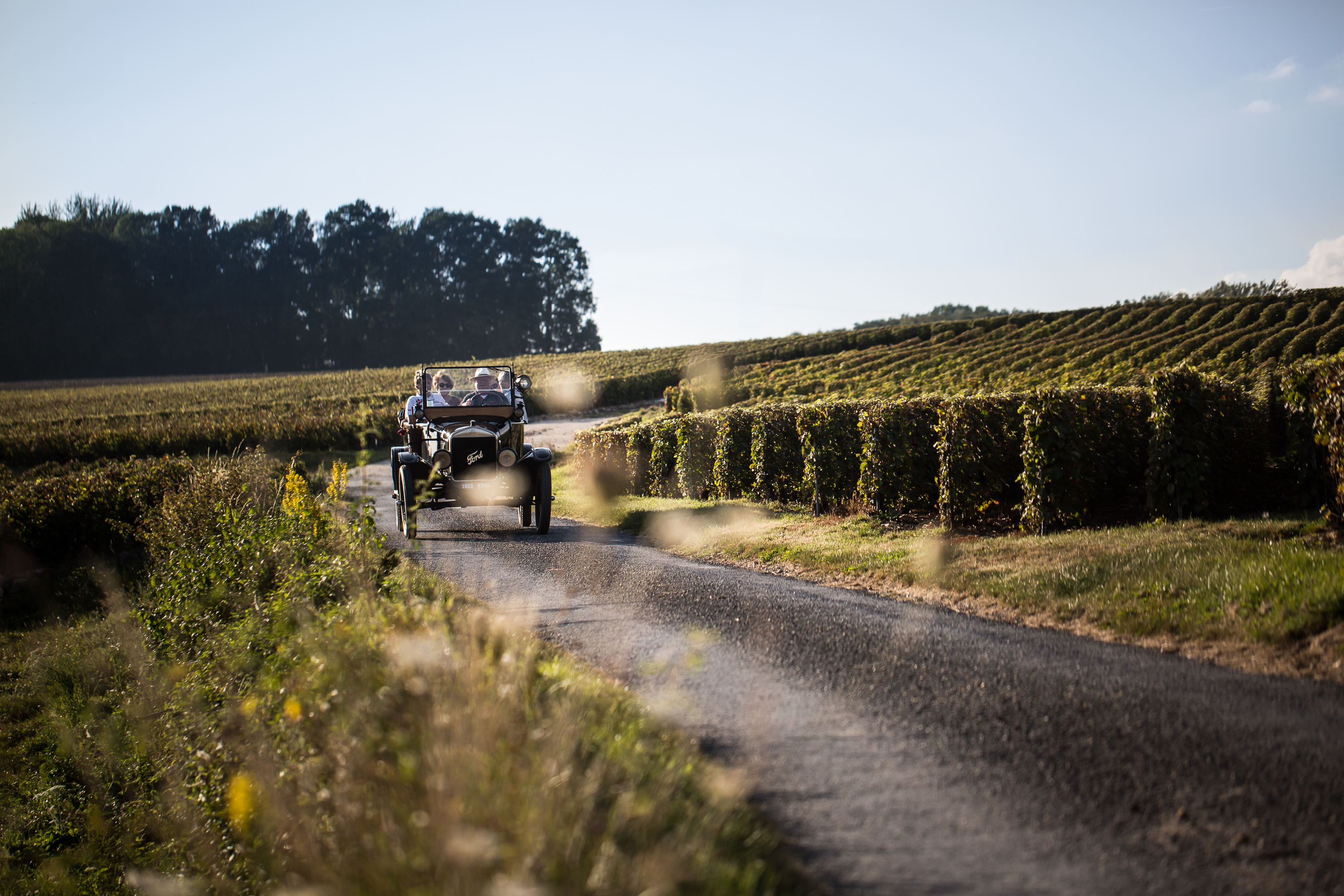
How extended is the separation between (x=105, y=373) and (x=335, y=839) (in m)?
96.5

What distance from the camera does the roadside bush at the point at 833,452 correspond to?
12.4 m

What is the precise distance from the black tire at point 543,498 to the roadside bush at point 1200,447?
8.00 m

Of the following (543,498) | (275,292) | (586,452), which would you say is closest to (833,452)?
(543,498)

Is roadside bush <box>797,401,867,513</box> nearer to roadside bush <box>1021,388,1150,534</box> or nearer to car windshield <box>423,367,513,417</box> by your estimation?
roadside bush <box>1021,388,1150,534</box>

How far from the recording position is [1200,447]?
8781 millimetres

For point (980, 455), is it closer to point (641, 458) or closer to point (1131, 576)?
point (1131, 576)

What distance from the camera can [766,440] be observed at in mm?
13906

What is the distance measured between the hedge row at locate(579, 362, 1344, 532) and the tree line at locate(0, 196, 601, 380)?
9143cm

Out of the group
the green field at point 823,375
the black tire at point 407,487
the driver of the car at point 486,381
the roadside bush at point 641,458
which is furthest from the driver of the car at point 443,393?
the green field at point 823,375

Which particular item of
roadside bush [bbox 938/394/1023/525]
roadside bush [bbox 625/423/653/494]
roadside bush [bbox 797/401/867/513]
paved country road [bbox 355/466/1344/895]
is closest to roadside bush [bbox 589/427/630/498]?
roadside bush [bbox 625/423/653/494]

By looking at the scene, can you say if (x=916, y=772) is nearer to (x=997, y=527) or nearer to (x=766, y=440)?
(x=997, y=527)

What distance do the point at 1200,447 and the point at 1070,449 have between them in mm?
1245

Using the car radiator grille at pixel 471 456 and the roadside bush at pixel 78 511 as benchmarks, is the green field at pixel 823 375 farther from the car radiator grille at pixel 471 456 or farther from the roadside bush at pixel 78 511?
the car radiator grille at pixel 471 456

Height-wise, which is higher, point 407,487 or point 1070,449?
point 1070,449
